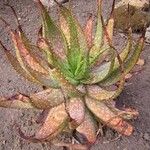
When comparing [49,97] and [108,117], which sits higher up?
[49,97]

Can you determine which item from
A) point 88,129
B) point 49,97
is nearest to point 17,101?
point 49,97

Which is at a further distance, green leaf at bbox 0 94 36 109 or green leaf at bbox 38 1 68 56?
green leaf at bbox 38 1 68 56

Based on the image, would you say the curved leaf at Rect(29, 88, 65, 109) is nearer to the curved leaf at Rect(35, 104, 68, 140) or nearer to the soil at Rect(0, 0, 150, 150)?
the curved leaf at Rect(35, 104, 68, 140)

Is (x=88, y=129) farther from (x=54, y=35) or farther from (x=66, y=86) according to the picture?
(x=54, y=35)

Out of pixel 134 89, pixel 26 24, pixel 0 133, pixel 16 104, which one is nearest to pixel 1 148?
pixel 0 133

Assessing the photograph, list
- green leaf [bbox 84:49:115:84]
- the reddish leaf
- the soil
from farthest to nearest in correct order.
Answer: the soil → green leaf [bbox 84:49:115:84] → the reddish leaf

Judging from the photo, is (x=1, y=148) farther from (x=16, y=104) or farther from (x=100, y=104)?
(x=100, y=104)

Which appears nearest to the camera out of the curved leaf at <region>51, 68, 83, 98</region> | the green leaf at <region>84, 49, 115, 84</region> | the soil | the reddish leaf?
the curved leaf at <region>51, 68, 83, 98</region>

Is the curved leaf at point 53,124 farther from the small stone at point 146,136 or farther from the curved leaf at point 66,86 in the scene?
the small stone at point 146,136

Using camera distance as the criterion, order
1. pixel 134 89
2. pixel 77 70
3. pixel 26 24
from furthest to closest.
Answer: pixel 26 24, pixel 134 89, pixel 77 70

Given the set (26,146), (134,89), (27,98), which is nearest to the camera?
(27,98)

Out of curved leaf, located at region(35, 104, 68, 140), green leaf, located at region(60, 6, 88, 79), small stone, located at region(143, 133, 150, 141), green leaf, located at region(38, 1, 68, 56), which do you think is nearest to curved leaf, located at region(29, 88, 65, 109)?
curved leaf, located at region(35, 104, 68, 140)
